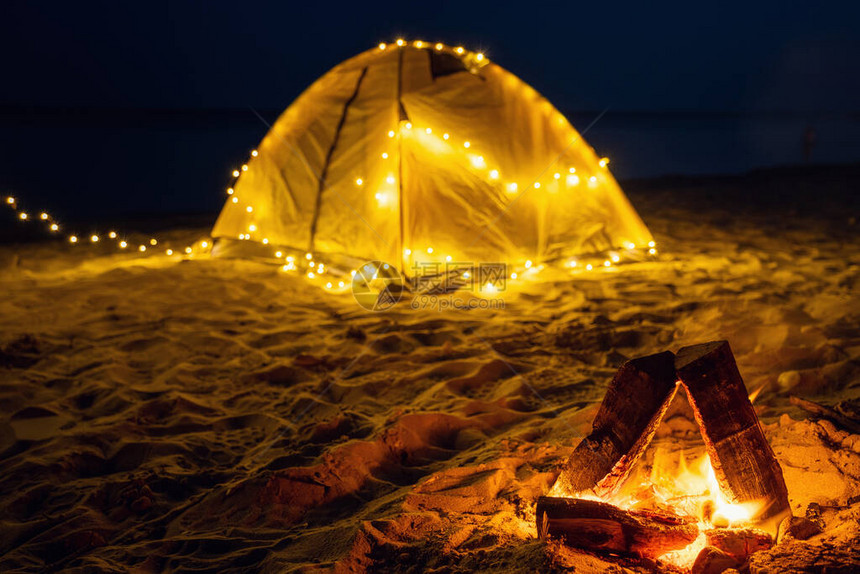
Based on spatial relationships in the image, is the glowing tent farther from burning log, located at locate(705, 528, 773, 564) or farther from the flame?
burning log, located at locate(705, 528, 773, 564)

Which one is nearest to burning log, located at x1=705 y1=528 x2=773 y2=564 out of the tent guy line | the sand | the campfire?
the campfire

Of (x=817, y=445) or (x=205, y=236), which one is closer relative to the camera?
(x=817, y=445)

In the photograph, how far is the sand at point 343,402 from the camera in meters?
2.04

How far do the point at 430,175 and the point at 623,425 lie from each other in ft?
12.5

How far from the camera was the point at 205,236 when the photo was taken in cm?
741

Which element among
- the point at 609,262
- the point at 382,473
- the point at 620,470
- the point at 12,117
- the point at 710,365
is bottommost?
the point at 382,473

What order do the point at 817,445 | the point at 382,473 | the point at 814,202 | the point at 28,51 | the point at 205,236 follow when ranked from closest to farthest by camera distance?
the point at 817,445 → the point at 382,473 → the point at 205,236 → the point at 814,202 → the point at 28,51

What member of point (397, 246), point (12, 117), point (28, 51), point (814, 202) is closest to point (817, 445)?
point (397, 246)

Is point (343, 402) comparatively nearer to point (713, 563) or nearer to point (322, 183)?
point (713, 563)

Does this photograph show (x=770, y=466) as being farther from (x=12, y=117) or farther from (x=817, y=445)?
(x=12, y=117)

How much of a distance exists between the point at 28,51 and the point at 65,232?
24459 mm

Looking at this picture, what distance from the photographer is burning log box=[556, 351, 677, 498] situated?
191cm

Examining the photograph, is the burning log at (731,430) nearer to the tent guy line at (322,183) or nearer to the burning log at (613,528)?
the burning log at (613,528)

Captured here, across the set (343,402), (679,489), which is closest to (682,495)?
(679,489)
